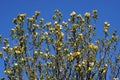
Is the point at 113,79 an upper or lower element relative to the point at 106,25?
lower

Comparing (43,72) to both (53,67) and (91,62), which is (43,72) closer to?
(53,67)

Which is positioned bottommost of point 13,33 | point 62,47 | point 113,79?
point 113,79

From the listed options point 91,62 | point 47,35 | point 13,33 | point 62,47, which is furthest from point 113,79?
point 13,33

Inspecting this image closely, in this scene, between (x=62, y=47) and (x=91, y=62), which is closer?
(x=91, y=62)

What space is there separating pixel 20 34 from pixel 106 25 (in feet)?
8.85

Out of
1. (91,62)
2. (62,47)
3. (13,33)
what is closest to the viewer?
(91,62)

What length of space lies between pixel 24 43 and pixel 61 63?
1.43 m

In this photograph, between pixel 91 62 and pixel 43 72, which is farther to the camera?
pixel 43 72

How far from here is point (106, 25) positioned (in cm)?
1302

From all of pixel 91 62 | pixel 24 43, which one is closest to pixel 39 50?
pixel 24 43

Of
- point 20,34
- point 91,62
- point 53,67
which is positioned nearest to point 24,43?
point 20,34

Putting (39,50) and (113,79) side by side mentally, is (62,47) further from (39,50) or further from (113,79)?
(113,79)

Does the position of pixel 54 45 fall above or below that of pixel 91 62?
above

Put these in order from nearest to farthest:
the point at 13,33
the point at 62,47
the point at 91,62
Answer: the point at 91,62, the point at 62,47, the point at 13,33
